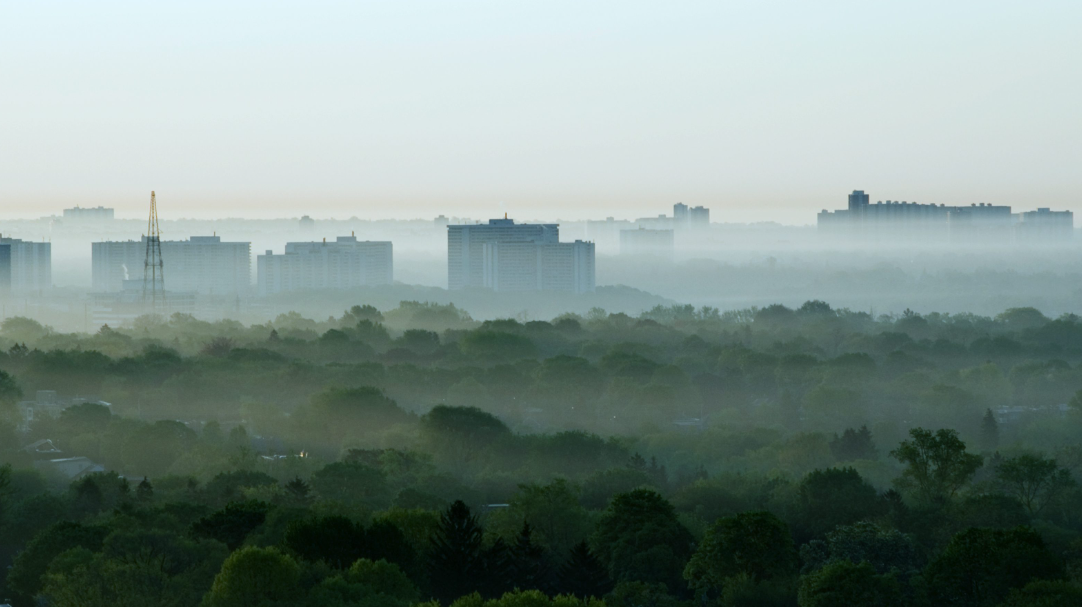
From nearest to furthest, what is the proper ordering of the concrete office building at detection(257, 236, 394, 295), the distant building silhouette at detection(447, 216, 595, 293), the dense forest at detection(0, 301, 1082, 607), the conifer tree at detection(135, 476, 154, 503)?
1. the dense forest at detection(0, 301, 1082, 607)
2. the conifer tree at detection(135, 476, 154, 503)
3. the distant building silhouette at detection(447, 216, 595, 293)
4. the concrete office building at detection(257, 236, 394, 295)

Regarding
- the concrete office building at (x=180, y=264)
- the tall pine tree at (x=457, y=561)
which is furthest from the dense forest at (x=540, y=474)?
the concrete office building at (x=180, y=264)

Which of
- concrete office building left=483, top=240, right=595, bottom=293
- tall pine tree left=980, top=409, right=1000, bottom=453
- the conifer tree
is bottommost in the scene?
tall pine tree left=980, top=409, right=1000, bottom=453

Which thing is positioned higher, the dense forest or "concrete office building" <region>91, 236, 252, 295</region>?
"concrete office building" <region>91, 236, 252, 295</region>

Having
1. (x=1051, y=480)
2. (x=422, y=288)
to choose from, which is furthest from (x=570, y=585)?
(x=422, y=288)

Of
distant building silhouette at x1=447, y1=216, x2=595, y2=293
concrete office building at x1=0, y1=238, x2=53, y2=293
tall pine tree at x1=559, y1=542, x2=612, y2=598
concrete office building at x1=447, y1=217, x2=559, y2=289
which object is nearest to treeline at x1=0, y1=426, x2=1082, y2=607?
tall pine tree at x1=559, y1=542, x2=612, y2=598

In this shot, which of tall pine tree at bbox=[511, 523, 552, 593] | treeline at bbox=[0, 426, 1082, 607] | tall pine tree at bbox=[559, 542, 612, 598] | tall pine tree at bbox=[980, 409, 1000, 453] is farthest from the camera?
tall pine tree at bbox=[980, 409, 1000, 453]

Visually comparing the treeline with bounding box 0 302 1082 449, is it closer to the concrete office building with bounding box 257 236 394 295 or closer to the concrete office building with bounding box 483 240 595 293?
the concrete office building with bounding box 483 240 595 293
